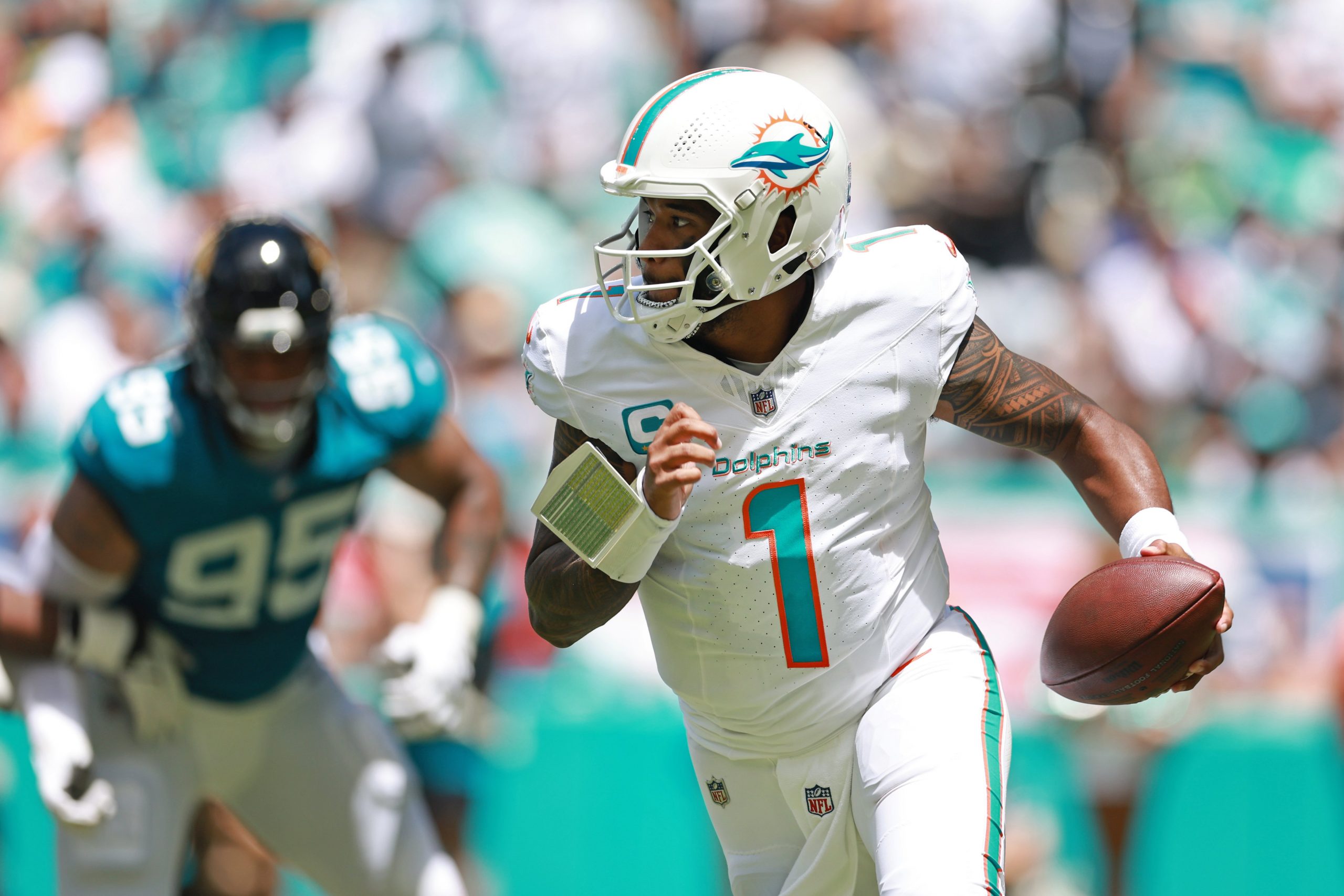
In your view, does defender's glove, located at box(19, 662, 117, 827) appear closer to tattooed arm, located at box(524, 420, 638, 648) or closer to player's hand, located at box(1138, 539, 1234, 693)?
tattooed arm, located at box(524, 420, 638, 648)

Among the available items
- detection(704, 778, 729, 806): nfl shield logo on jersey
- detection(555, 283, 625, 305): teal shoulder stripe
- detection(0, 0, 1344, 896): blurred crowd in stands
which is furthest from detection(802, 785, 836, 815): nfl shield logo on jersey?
detection(0, 0, 1344, 896): blurred crowd in stands

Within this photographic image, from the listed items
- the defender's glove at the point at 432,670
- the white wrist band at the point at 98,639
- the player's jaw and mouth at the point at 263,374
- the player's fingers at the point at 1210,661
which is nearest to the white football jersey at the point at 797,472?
the player's fingers at the point at 1210,661

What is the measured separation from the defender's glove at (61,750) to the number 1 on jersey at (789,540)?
64.7 inches

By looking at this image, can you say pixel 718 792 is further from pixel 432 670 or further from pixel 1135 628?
pixel 432 670

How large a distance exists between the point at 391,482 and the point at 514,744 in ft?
5.42

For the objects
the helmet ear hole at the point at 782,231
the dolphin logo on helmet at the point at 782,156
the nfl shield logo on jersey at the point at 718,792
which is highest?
the dolphin logo on helmet at the point at 782,156

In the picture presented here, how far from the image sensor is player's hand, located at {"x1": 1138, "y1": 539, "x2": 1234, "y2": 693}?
7.24 ft

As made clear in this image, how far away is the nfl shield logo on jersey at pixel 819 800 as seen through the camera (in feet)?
7.95

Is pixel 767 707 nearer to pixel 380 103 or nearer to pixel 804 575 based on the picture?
pixel 804 575

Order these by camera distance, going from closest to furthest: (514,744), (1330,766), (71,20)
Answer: (1330,766)
(514,744)
(71,20)

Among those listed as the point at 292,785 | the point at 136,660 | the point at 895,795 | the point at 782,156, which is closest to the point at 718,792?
the point at 895,795

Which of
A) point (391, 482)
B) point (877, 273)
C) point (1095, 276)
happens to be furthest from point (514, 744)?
point (1095, 276)

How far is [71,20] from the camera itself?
923 cm

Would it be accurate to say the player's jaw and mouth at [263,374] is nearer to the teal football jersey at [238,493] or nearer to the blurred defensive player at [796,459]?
the teal football jersey at [238,493]
